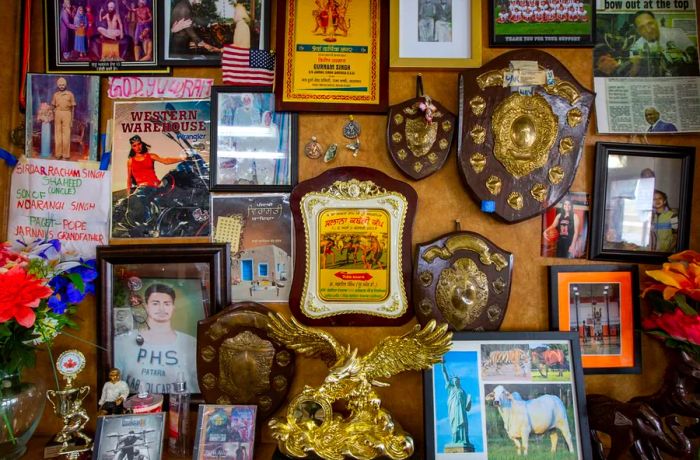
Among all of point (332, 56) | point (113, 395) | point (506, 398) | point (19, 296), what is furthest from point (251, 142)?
point (506, 398)

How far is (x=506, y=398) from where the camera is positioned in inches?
57.2

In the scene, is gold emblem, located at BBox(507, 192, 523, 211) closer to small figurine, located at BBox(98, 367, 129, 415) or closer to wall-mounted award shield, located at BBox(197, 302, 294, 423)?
wall-mounted award shield, located at BBox(197, 302, 294, 423)

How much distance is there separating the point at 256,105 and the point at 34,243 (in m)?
0.88

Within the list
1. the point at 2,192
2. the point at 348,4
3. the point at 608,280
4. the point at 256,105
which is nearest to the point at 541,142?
the point at 608,280

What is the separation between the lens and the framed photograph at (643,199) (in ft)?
5.22

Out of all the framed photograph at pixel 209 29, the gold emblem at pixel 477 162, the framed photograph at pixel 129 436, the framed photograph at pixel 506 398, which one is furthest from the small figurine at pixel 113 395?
the gold emblem at pixel 477 162

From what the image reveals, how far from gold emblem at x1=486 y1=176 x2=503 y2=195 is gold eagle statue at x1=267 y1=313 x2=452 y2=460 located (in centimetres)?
48

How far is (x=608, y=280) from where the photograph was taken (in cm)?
159

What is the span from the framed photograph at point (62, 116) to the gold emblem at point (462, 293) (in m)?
1.29

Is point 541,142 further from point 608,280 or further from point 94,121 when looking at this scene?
point 94,121

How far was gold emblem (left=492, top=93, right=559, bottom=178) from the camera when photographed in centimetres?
154

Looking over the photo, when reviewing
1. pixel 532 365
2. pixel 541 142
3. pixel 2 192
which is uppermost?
pixel 541 142

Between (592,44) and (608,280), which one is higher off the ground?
(592,44)

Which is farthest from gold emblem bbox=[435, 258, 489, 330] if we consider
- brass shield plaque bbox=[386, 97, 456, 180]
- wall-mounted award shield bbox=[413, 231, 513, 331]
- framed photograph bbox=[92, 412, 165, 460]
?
framed photograph bbox=[92, 412, 165, 460]
